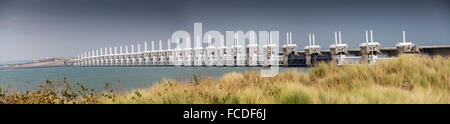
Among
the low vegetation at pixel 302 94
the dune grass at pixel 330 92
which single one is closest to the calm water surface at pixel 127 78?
the low vegetation at pixel 302 94

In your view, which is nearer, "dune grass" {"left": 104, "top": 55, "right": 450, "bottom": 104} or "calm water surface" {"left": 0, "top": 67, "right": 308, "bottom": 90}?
"dune grass" {"left": 104, "top": 55, "right": 450, "bottom": 104}

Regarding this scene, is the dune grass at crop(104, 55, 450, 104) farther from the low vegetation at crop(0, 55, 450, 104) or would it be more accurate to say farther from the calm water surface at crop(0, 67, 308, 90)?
the calm water surface at crop(0, 67, 308, 90)

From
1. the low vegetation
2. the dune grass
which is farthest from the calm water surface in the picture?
the dune grass

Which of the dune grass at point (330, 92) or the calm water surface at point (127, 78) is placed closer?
the dune grass at point (330, 92)

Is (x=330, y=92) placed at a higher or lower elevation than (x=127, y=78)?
higher

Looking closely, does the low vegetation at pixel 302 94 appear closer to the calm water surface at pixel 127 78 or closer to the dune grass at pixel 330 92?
the dune grass at pixel 330 92

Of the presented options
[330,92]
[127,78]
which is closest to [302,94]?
[330,92]

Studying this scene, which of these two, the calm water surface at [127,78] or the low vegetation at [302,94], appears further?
the calm water surface at [127,78]

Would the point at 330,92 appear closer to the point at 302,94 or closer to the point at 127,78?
the point at 302,94

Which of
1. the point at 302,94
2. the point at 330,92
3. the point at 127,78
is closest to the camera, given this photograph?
the point at 302,94

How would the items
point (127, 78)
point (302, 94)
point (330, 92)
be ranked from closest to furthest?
point (302, 94) < point (330, 92) < point (127, 78)

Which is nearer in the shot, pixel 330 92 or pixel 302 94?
pixel 302 94

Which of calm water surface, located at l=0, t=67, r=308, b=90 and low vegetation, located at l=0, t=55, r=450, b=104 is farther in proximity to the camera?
calm water surface, located at l=0, t=67, r=308, b=90
